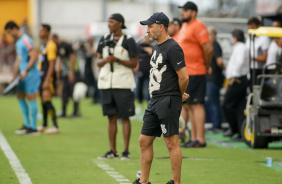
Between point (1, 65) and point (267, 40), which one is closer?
point (267, 40)

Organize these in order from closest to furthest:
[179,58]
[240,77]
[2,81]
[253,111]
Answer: [179,58]
[253,111]
[240,77]
[2,81]

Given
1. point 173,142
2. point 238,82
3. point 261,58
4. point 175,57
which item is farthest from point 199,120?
point 175,57

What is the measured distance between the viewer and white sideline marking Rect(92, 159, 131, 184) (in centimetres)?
899

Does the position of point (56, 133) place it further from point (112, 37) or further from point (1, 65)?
point (1, 65)

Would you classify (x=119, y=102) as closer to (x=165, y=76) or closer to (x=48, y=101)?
(x=165, y=76)

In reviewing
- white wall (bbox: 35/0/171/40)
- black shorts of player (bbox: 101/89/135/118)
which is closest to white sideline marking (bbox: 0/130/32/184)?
black shorts of player (bbox: 101/89/135/118)

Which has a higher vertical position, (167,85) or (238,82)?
(167,85)

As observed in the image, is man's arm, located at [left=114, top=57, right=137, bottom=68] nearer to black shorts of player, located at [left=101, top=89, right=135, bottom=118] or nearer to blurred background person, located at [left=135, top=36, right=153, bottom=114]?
black shorts of player, located at [left=101, top=89, right=135, bottom=118]

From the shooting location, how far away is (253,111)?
12422 millimetres

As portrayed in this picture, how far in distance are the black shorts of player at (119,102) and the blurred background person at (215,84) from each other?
194 inches

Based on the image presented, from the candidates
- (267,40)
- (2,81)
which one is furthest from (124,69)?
(2,81)

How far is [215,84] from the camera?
1588 cm

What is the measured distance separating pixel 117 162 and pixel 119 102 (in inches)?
37.9

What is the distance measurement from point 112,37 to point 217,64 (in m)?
5.23
